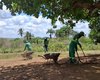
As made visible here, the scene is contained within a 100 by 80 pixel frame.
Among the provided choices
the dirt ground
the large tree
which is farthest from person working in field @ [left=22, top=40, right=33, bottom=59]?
the dirt ground

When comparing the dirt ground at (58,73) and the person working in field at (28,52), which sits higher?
the person working in field at (28,52)

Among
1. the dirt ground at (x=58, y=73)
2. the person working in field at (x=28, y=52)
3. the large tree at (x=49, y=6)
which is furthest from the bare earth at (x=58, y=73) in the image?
the person working in field at (x=28, y=52)

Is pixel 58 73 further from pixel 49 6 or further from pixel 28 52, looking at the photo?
pixel 28 52

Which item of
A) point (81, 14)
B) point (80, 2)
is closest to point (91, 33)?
point (81, 14)

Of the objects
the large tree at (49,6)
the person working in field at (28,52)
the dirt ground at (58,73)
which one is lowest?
the dirt ground at (58,73)

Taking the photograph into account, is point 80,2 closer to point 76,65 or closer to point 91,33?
point 76,65

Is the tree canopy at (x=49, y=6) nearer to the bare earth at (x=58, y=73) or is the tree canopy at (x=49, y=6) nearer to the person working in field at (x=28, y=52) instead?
the bare earth at (x=58, y=73)

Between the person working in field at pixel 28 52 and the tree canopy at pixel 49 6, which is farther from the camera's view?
the person working in field at pixel 28 52

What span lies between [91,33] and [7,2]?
21463 millimetres

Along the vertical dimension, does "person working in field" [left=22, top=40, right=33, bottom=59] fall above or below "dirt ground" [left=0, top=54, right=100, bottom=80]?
above

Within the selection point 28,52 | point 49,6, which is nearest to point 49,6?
point 49,6

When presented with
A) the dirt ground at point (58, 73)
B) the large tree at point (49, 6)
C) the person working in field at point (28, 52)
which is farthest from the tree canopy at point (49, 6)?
the person working in field at point (28, 52)

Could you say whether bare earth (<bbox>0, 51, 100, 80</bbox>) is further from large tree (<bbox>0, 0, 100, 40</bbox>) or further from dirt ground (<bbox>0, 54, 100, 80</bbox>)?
large tree (<bbox>0, 0, 100, 40</bbox>)

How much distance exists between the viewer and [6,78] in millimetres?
16797
